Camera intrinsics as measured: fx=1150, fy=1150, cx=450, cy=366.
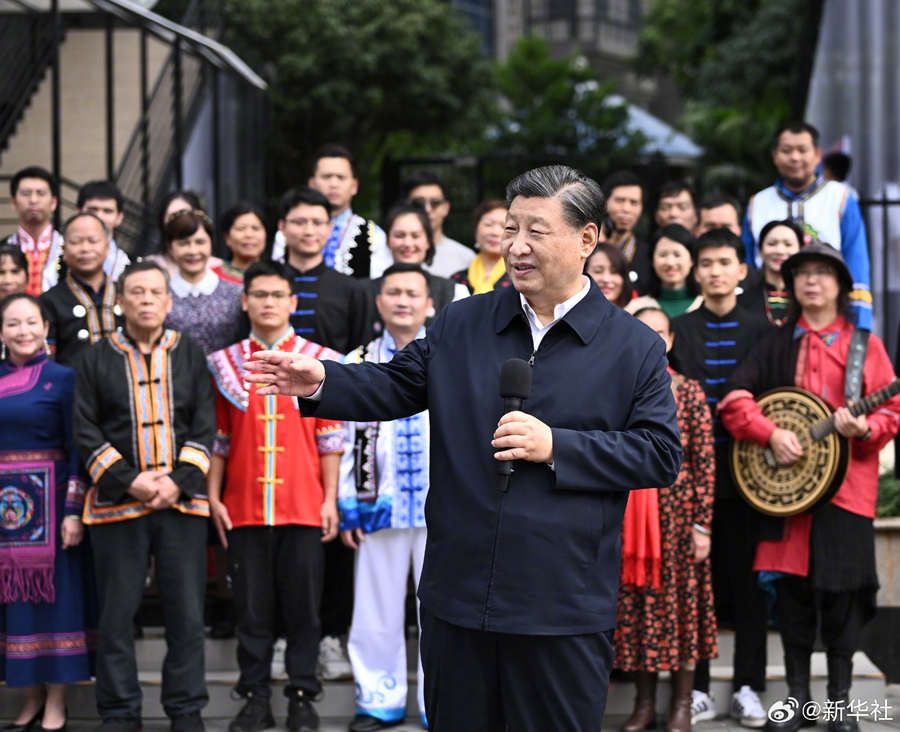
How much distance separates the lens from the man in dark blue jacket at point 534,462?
114 inches

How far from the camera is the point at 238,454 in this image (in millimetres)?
5246

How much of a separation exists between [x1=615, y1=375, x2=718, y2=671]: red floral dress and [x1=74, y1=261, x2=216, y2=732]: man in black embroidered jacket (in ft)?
6.29

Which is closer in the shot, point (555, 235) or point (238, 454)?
point (555, 235)

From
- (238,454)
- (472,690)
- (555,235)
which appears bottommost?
(472,690)

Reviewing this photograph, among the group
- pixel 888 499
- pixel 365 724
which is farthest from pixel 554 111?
pixel 365 724

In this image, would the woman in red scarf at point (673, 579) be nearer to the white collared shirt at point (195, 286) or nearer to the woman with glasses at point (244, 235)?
the white collared shirt at point (195, 286)

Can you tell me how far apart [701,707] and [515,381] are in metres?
3.03

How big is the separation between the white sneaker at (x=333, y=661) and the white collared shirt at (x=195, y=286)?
1.87 metres

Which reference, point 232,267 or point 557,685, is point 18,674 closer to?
point 232,267

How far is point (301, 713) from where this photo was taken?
5062mm

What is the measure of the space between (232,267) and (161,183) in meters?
6.32

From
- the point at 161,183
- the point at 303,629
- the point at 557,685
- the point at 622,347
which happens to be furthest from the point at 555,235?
the point at 161,183

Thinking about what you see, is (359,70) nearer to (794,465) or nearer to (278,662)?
(278,662)

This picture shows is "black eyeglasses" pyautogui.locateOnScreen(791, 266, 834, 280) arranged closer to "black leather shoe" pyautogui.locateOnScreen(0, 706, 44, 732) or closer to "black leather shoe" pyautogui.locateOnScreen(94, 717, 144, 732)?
"black leather shoe" pyautogui.locateOnScreen(94, 717, 144, 732)
